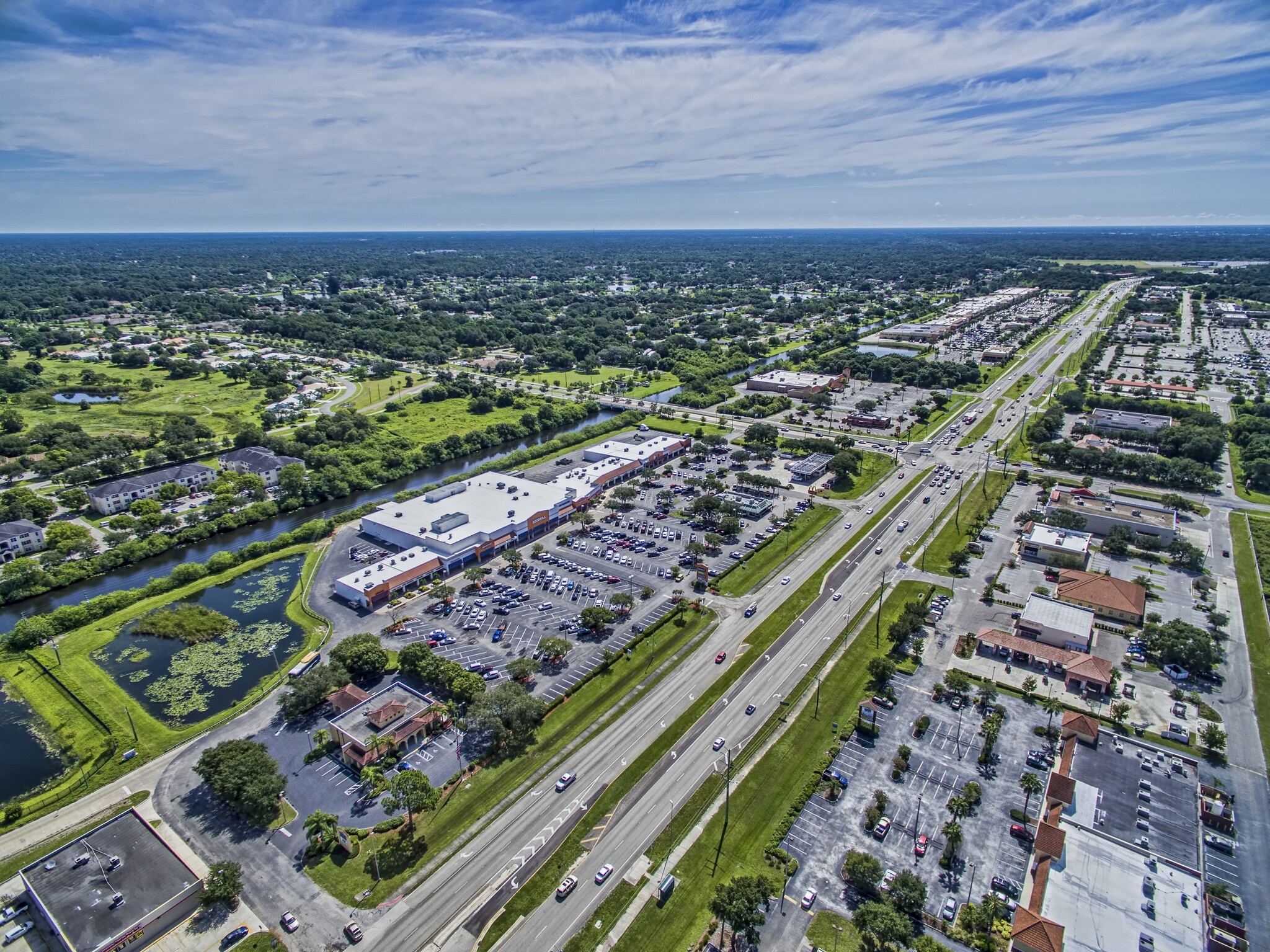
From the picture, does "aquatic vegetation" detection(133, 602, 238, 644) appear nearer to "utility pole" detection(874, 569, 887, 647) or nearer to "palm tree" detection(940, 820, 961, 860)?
"utility pole" detection(874, 569, 887, 647)

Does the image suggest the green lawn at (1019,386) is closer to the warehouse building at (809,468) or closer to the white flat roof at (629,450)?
the warehouse building at (809,468)

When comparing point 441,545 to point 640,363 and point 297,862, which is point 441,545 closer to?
point 297,862

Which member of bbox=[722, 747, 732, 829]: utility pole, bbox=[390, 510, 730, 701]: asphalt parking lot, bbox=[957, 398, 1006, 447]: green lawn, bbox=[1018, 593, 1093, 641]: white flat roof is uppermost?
bbox=[1018, 593, 1093, 641]: white flat roof

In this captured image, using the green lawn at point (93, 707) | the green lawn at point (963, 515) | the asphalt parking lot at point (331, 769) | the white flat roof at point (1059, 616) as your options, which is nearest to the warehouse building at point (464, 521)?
the green lawn at point (93, 707)

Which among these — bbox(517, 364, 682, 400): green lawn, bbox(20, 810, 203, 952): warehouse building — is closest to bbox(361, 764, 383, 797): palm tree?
bbox(20, 810, 203, 952): warehouse building

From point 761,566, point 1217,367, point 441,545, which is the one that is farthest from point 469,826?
point 1217,367

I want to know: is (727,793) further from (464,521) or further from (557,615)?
(464,521)

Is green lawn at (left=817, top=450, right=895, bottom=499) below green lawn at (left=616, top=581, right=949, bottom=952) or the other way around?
the other way around

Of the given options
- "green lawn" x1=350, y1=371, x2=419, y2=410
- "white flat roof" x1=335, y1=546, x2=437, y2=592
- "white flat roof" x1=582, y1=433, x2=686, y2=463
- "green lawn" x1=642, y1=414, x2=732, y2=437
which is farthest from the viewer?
"green lawn" x1=350, y1=371, x2=419, y2=410
